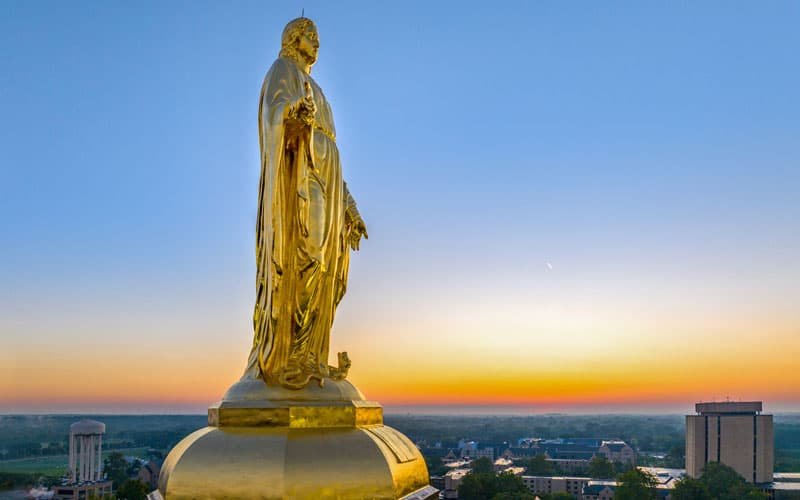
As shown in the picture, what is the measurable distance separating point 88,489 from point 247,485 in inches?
2415

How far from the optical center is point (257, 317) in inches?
267

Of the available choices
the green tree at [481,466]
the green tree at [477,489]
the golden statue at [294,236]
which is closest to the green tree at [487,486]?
the green tree at [477,489]

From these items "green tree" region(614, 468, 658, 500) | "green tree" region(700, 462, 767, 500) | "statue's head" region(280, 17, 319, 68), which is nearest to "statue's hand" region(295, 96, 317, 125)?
"statue's head" region(280, 17, 319, 68)

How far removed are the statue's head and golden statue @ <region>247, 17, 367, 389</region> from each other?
294 mm

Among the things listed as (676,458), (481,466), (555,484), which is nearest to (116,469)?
(481,466)

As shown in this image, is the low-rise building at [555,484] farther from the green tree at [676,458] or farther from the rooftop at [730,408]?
the green tree at [676,458]

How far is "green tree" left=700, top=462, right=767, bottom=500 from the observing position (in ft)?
199

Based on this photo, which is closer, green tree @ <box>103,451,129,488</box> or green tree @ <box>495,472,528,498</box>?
green tree @ <box>495,472,528,498</box>

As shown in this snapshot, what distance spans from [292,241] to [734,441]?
294ft

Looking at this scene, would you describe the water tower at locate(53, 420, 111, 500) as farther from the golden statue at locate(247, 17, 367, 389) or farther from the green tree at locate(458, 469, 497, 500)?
the golden statue at locate(247, 17, 367, 389)

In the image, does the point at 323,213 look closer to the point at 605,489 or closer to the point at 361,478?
the point at 361,478

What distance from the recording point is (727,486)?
6438cm

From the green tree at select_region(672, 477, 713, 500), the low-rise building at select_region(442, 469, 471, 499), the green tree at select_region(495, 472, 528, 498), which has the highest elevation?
the green tree at select_region(495, 472, 528, 498)

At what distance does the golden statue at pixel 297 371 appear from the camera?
17.4 ft
